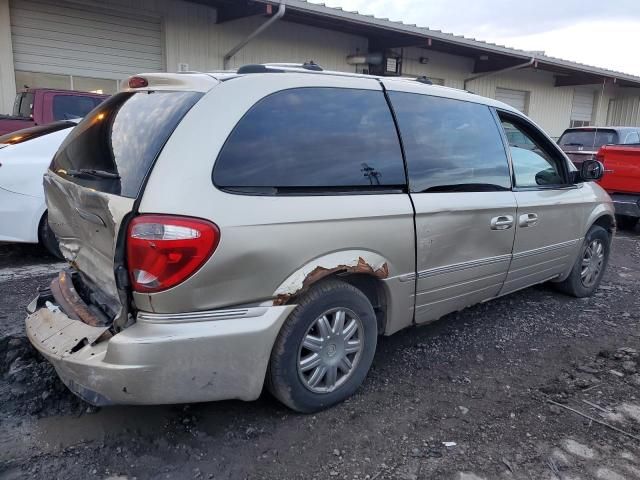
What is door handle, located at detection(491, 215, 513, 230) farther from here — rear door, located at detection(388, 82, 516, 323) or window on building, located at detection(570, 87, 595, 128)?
window on building, located at detection(570, 87, 595, 128)

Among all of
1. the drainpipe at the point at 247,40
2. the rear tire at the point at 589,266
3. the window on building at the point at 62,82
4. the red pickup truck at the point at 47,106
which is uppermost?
the drainpipe at the point at 247,40

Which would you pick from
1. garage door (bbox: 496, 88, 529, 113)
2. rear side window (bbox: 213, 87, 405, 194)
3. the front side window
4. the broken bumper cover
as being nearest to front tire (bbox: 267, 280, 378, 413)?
the broken bumper cover

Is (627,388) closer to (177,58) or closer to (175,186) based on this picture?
(175,186)

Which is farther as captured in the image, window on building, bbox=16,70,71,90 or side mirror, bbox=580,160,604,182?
window on building, bbox=16,70,71,90

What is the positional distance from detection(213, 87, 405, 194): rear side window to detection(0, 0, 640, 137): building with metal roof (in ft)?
24.3

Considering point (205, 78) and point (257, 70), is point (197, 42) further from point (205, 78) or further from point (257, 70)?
point (205, 78)

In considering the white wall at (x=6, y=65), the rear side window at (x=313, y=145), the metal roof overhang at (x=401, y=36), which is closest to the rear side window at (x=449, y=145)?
the rear side window at (x=313, y=145)

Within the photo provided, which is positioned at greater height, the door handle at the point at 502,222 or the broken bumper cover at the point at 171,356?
the door handle at the point at 502,222

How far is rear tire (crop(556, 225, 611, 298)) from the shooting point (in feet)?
15.4

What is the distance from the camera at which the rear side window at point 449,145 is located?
3.04 meters

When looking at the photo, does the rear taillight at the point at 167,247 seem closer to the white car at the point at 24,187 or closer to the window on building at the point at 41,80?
the white car at the point at 24,187

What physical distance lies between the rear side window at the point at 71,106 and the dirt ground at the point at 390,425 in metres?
4.88

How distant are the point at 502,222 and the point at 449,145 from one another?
0.68 metres

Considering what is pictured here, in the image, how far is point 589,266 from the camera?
4.86m
